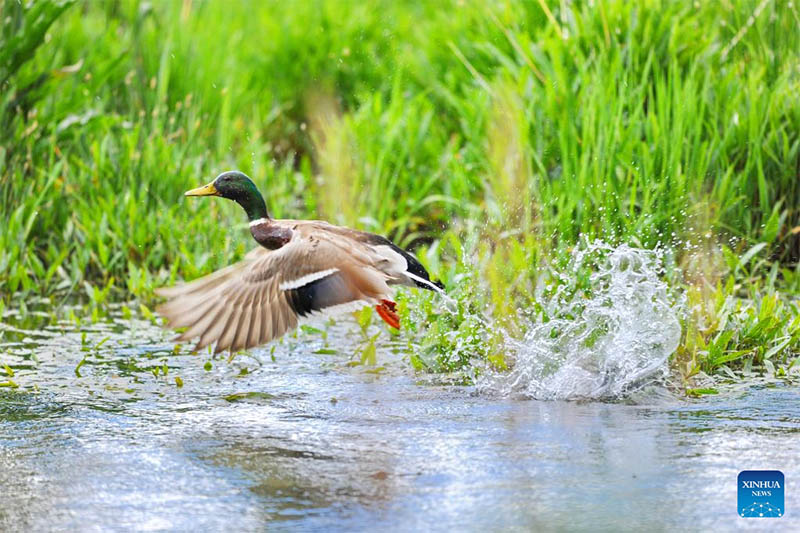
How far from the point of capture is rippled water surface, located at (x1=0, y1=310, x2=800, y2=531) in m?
3.65

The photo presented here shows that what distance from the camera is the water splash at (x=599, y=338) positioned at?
5.11 metres

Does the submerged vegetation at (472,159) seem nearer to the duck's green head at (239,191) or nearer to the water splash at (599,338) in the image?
the water splash at (599,338)

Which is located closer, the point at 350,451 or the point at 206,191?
the point at 350,451

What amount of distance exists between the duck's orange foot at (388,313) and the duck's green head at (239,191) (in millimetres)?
763

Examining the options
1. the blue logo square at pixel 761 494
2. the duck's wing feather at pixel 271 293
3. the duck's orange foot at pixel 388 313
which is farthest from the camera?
the duck's orange foot at pixel 388 313

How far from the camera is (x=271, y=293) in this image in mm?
5180

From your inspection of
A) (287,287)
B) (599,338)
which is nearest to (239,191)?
(287,287)

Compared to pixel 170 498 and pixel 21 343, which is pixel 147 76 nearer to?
pixel 21 343

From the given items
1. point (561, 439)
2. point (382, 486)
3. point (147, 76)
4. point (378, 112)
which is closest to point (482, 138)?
point (378, 112)

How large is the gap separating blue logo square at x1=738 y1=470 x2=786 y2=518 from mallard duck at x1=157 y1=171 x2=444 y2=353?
6.06ft

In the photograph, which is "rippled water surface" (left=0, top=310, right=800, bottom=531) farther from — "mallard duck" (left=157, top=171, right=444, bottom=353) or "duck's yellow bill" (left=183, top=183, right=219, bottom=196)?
"duck's yellow bill" (left=183, top=183, right=219, bottom=196)

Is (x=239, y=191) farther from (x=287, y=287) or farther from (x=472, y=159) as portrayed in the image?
(x=472, y=159)

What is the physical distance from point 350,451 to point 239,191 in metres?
2.20

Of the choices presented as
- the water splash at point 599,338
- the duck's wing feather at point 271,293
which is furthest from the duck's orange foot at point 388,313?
the water splash at point 599,338
